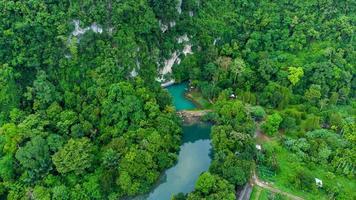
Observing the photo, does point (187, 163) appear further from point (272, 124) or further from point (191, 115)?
point (272, 124)

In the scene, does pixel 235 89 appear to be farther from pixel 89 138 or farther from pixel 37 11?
pixel 37 11

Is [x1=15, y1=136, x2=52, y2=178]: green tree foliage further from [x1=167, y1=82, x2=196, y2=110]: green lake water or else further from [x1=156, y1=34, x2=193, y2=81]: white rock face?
[x1=156, y1=34, x2=193, y2=81]: white rock face

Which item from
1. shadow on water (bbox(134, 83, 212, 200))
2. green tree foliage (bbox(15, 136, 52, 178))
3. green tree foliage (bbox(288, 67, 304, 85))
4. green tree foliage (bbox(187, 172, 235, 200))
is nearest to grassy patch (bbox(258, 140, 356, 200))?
green tree foliage (bbox(187, 172, 235, 200))

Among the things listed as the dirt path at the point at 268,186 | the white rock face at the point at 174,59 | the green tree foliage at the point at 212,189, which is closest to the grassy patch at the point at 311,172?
the dirt path at the point at 268,186

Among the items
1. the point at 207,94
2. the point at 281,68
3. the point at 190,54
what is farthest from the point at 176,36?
the point at 281,68

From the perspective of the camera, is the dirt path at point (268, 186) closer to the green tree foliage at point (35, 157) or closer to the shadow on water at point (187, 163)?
the shadow on water at point (187, 163)
